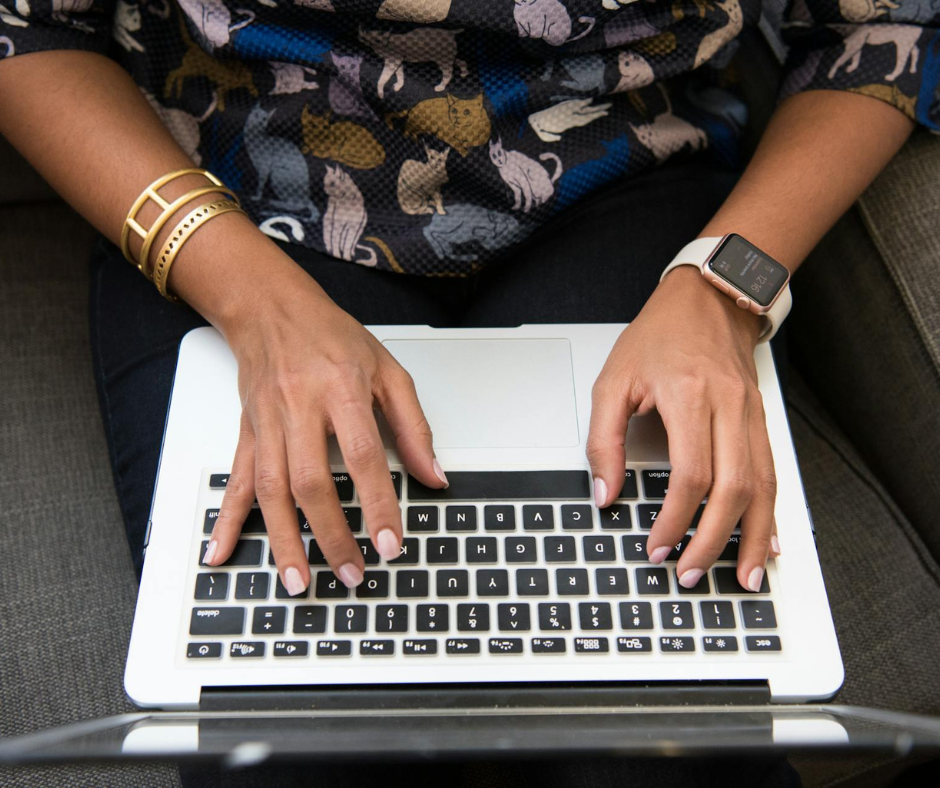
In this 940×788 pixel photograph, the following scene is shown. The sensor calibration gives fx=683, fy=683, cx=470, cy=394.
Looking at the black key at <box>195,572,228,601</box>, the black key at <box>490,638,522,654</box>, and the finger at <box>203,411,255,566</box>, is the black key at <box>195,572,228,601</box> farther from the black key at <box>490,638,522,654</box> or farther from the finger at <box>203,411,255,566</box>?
the black key at <box>490,638,522,654</box>

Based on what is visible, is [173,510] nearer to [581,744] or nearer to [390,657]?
[390,657]

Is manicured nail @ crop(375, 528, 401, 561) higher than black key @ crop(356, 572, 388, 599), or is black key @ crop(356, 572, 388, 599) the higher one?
manicured nail @ crop(375, 528, 401, 561)

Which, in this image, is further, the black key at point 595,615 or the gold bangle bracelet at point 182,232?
the gold bangle bracelet at point 182,232

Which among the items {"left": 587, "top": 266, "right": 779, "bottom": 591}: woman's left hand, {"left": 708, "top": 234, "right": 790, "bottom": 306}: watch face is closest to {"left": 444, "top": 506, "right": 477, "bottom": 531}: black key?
{"left": 587, "top": 266, "right": 779, "bottom": 591}: woman's left hand

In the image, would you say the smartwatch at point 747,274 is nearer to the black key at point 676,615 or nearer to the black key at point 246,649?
the black key at point 676,615

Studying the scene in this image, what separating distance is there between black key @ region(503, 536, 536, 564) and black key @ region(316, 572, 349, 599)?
13 centimetres

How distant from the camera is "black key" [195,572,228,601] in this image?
0.52 m

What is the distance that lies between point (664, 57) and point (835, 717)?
611 millimetres

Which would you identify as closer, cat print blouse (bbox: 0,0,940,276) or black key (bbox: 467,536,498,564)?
black key (bbox: 467,536,498,564)

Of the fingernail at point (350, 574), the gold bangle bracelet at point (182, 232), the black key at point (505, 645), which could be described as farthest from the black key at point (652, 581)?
the gold bangle bracelet at point (182, 232)

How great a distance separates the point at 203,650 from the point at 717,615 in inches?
15.1

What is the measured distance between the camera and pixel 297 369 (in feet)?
1.81

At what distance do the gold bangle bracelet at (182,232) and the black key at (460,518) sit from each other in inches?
13.6

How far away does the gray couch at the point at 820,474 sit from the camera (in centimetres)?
68
